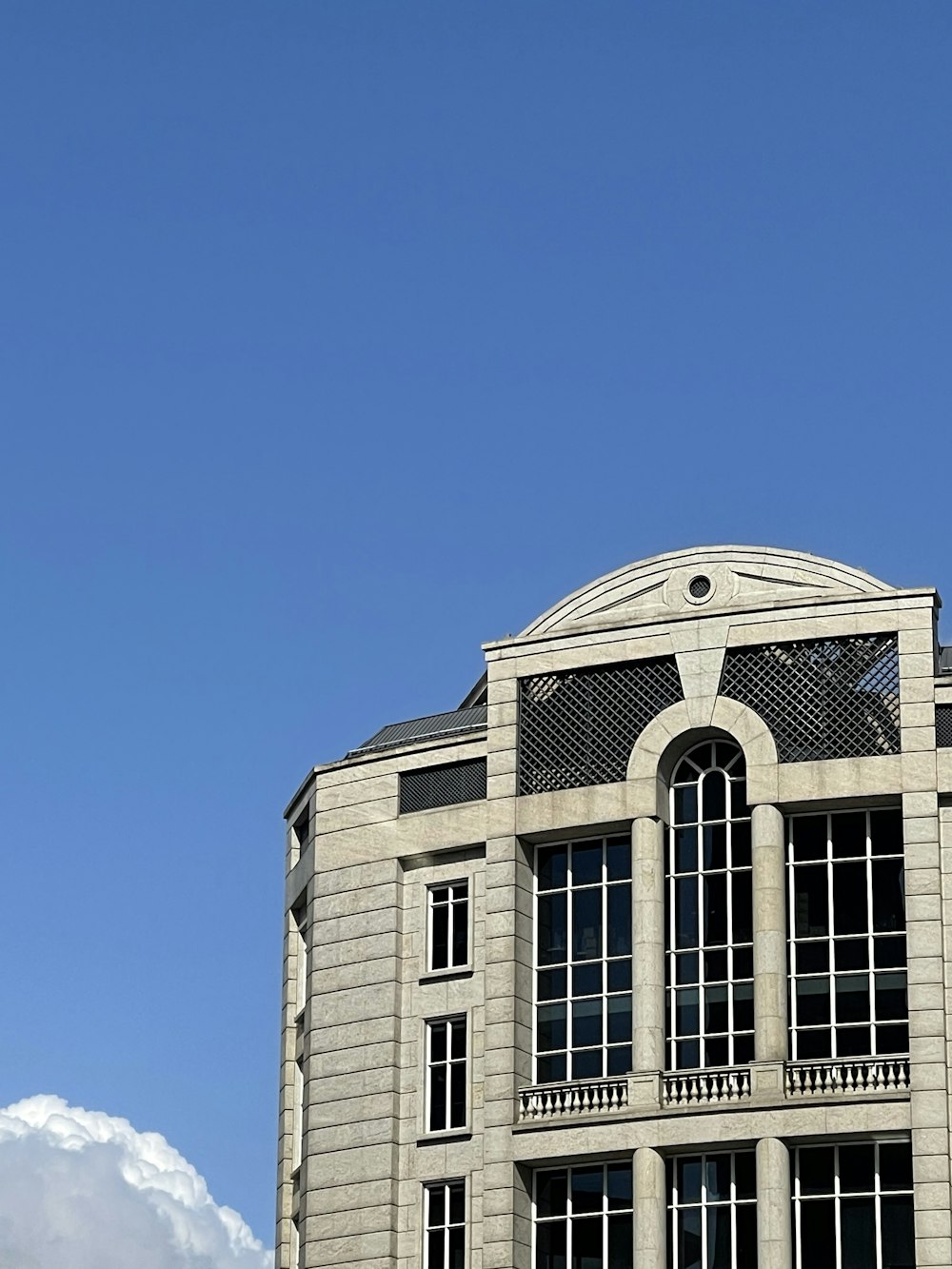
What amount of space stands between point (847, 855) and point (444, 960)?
8.63 metres

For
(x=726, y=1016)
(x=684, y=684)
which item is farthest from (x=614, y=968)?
(x=684, y=684)

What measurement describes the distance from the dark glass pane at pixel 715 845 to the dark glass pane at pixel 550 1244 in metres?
7.47

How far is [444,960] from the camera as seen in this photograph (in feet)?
182

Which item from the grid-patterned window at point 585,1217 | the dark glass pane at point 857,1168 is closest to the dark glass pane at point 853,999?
the dark glass pane at point 857,1168

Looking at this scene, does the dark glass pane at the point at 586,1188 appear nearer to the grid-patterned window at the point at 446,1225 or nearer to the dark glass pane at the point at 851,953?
the grid-patterned window at the point at 446,1225

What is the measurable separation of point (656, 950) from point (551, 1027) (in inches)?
113

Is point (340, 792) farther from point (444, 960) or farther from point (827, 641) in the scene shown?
point (827, 641)

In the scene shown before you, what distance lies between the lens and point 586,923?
53969 millimetres

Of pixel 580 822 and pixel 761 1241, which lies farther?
pixel 580 822

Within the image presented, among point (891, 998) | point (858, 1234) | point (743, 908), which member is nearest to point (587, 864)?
point (743, 908)

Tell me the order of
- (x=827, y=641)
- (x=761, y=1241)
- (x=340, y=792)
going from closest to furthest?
1. (x=761, y=1241)
2. (x=827, y=641)
3. (x=340, y=792)

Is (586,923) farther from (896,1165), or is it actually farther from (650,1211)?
(896,1165)

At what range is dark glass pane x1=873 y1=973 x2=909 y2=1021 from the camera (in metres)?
51.1

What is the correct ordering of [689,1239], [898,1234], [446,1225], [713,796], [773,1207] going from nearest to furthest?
[898,1234]
[773,1207]
[689,1239]
[446,1225]
[713,796]
